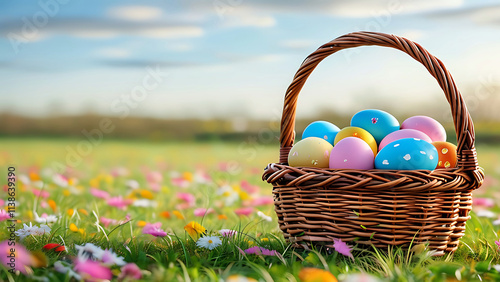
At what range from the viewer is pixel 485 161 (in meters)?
5.82

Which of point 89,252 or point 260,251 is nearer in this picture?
point 89,252

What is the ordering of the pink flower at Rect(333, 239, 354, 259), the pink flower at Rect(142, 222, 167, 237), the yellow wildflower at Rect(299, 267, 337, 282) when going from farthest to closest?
the pink flower at Rect(142, 222, 167, 237), the pink flower at Rect(333, 239, 354, 259), the yellow wildflower at Rect(299, 267, 337, 282)

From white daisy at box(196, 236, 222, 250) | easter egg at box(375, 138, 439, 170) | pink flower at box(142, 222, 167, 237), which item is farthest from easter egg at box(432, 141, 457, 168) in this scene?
pink flower at box(142, 222, 167, 237)

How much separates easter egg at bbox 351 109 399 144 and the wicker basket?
1.34 feet

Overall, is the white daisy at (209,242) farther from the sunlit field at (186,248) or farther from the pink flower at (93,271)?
the pink flower at (93,271)

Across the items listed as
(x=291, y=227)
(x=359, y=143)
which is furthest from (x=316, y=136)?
(x=291, y=227)

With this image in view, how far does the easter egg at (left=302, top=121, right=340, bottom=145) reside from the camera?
2.03 metres

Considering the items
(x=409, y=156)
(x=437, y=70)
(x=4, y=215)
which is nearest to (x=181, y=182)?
(x=4, y=215)

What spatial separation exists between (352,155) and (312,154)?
0.57ft

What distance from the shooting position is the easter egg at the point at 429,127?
6.52 feet

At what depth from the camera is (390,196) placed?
153 cm

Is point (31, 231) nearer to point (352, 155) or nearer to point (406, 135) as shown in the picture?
point (352, 155)

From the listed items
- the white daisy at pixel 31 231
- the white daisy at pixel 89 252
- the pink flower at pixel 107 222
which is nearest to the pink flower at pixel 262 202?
the pink flower at pixel 107 222

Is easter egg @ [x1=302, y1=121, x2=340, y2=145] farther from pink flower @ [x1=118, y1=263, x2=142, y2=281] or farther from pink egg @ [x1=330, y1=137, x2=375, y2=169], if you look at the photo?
pink flower @ [x1=118, y1=263, x2=142, y2=281]
